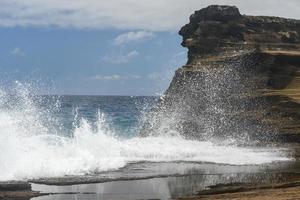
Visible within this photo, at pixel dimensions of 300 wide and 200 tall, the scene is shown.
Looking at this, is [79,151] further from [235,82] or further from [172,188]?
[235,82]

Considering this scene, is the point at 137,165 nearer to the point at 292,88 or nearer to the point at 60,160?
the point at 60,160

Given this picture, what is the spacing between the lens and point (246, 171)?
26344 millimetres

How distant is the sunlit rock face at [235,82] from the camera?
41656 mm

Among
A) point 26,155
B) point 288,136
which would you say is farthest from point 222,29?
point 26,155

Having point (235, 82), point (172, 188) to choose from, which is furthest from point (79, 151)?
point (235, 82)

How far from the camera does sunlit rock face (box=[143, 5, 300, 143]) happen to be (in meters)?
Result: 41.7

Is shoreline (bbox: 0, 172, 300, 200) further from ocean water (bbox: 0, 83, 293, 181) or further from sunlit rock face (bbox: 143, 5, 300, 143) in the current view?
sunlit rock face (bbox: 143, 5, 300, 143)

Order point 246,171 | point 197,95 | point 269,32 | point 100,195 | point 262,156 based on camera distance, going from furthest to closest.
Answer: point 269,32
point 197,95
point 262,156
point 246,171
point 100,195

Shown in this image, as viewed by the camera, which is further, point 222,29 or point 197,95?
point 222,29

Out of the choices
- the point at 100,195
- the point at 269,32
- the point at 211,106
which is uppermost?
the point at 269,32

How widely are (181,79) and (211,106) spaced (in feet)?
16.9

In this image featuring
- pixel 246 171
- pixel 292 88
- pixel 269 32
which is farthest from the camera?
pixel 269 32

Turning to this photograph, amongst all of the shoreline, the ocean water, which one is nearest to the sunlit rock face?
the ocean water

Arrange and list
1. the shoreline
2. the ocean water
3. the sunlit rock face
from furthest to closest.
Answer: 1. the sunlit rock face
2. the ocean water
3. the shoreline
